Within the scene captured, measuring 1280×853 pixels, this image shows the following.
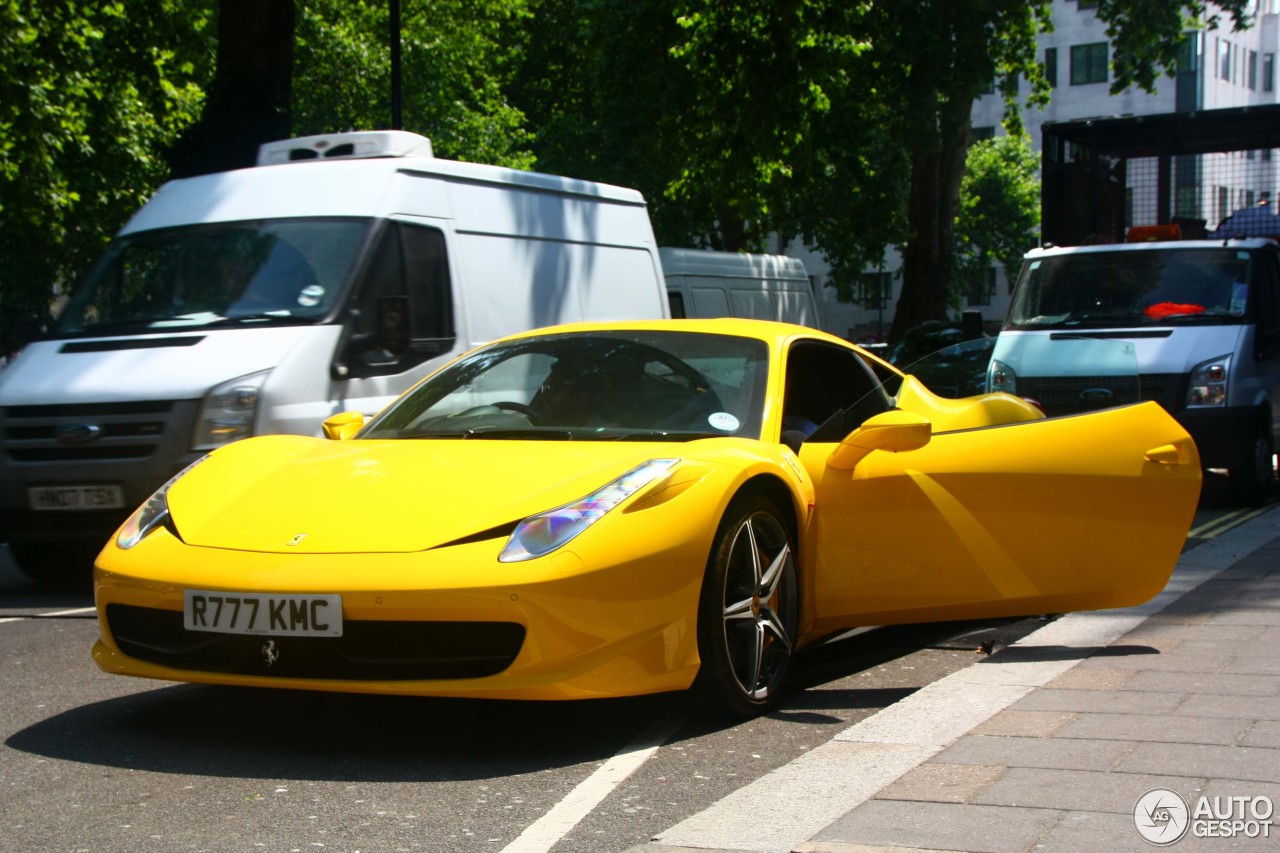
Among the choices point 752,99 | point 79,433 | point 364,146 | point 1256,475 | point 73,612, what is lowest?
point 1256,475

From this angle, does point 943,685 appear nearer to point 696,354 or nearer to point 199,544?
point 696,354

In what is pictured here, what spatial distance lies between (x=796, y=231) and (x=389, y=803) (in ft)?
113

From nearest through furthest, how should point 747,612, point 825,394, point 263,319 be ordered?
point 747,612, point 825,394, point 263,319

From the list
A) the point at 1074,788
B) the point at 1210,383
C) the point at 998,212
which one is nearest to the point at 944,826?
the point at 1074,788

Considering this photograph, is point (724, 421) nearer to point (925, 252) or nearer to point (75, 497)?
point (75, 497)

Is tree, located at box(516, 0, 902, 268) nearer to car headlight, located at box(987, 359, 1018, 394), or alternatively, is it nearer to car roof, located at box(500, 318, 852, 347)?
car headlight, located at box(987, 359, 1018, 394)

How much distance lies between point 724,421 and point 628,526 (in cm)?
100

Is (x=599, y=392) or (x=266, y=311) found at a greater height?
(x=266, y=311)

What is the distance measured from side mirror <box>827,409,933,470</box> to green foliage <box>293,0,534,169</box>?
35.9 meters

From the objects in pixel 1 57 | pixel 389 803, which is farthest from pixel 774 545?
pixel 1 57

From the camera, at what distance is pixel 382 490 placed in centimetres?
517

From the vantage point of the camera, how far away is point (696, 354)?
6137mm

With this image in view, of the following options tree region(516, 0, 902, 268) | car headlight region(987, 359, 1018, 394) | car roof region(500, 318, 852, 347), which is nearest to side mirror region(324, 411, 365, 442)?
car roof region(500, 318, 852, 347)

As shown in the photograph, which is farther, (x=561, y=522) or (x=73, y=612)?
(x=73, y=612)
